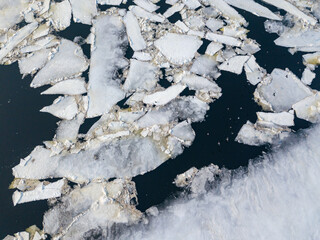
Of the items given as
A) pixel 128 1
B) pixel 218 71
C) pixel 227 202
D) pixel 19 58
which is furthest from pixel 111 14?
pixel 227 202

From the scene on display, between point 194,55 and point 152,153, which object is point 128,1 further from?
point 152,153

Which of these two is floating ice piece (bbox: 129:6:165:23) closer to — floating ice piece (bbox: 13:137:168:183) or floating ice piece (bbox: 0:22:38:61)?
floating ice piece (bbox: 0:22:38:61)

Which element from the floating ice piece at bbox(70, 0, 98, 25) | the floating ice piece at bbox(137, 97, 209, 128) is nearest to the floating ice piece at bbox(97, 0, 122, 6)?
the floating ice piece at bbox(70, 0, 98, 25)

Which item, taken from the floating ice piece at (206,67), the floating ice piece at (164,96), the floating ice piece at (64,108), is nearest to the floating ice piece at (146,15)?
the floating ice piece at (206,67)

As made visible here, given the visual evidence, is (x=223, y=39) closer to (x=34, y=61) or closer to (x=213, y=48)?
(x=213, y=48)

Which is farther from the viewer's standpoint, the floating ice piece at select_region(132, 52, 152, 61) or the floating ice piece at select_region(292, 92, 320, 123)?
the floating ice piece at select_region(132, 52, 152, 61)

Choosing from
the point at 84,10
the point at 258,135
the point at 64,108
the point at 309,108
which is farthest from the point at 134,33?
the point at 309,108
